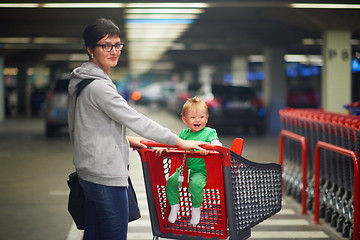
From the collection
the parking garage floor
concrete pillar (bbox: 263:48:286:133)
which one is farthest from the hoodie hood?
concrete pillar (bbox: 263:48:286:133)

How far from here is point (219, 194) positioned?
3.77m

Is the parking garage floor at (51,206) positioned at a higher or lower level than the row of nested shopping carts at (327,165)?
lower

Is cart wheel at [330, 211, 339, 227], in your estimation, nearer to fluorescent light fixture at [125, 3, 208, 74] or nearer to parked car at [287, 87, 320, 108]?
fluorescent light fixture at [125, 3, 208, 74]

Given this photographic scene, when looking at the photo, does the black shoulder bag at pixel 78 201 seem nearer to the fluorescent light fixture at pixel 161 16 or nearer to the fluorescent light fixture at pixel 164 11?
the fluorescent light fixture at pixel 164 11

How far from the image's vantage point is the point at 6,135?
64.9 feet

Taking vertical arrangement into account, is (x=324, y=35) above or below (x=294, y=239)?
above

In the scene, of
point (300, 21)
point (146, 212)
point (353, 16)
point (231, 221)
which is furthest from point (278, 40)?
point (231, 221)

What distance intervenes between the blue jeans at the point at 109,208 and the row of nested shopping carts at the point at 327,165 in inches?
112

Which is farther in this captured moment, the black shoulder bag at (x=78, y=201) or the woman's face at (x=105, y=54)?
the black shoulder bag at (x=78, y=201)

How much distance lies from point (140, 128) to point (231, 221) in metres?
0.83

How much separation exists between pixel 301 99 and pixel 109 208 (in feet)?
84.3

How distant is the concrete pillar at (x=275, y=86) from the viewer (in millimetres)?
23359

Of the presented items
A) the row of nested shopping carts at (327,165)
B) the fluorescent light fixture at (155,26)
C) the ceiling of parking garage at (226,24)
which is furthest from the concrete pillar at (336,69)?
the row of nested shopping carts at (327,165)

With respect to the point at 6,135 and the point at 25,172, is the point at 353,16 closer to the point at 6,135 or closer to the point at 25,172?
the point at 25,172
